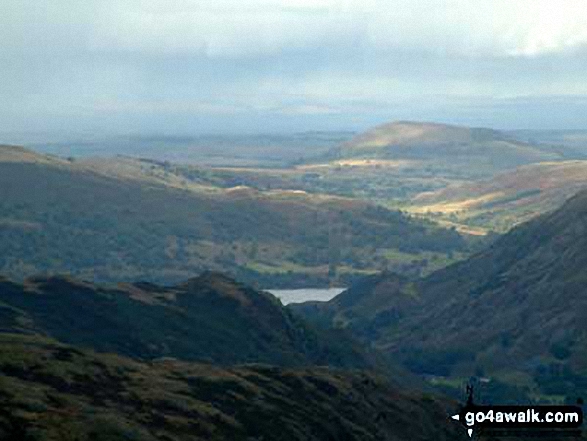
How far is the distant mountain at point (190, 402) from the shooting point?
111 m

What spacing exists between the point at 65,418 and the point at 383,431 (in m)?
65.5

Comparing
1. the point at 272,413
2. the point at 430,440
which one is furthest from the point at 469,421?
the point at 430,440

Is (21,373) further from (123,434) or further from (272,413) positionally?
(272,413)

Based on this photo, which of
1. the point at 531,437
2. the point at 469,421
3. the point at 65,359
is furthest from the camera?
the point at 531,437

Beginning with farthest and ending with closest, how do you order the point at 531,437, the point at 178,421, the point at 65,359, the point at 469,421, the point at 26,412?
the point at 531,437, the point at 65,359, the point at 178,421, the point at 26,412, the point at 469,421

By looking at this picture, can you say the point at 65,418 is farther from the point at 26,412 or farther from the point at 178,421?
the point at 178,421

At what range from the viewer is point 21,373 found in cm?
12762

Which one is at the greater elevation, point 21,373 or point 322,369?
point 21,373

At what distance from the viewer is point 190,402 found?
135625mm

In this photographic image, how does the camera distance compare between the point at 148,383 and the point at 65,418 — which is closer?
the point at 65,418

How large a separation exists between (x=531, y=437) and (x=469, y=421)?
9191 centimetres

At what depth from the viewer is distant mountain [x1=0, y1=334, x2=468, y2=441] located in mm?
111000

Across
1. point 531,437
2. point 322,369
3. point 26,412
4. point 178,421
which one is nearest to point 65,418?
point 26,412

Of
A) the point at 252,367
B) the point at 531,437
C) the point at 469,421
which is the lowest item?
the point at 531,437
